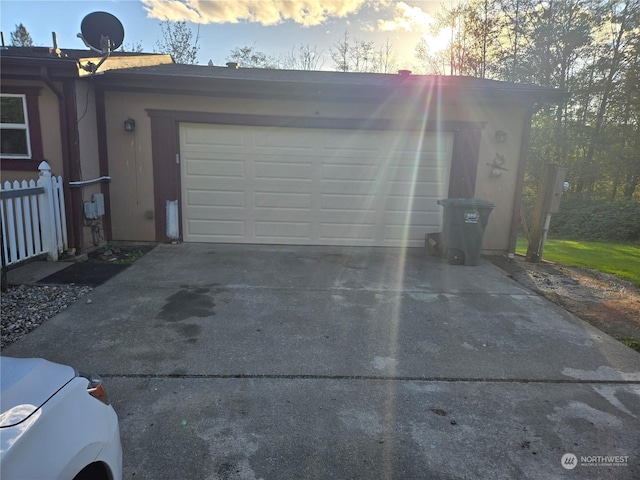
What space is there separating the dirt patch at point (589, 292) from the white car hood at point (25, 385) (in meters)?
4.72

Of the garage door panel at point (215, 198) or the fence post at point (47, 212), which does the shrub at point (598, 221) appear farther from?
the fence post at point (47, 212)

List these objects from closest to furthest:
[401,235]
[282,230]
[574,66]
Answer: [282,230], [401,235], [574,66]

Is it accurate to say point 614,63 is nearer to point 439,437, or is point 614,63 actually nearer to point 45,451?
point 439,437

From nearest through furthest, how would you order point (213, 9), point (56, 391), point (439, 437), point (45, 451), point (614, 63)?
A: point (45, 451) < point (56, 391) < point (439, 437) < point (213, 9) < point (614, 63)

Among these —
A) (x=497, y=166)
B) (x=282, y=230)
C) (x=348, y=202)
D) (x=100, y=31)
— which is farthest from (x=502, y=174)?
(x=100, y=31)

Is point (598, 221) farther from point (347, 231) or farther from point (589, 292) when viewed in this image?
point (347, 231)

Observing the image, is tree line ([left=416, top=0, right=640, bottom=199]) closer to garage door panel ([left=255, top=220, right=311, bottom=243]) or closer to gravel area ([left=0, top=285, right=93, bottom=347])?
garage door panel ([left=255, top=220, right=311, bottom=243])

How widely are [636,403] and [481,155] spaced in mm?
5504

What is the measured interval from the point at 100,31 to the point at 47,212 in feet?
11.5

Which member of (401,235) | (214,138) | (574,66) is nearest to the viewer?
(214,138)

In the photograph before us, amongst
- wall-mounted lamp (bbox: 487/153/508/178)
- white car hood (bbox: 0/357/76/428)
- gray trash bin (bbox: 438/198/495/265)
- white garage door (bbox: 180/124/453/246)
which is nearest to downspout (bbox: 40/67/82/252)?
white garage door (bbox: 180/124/453/246)

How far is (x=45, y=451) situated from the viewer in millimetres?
1176

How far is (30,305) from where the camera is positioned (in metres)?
4.38

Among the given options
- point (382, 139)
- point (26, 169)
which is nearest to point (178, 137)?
point (26, 169)
